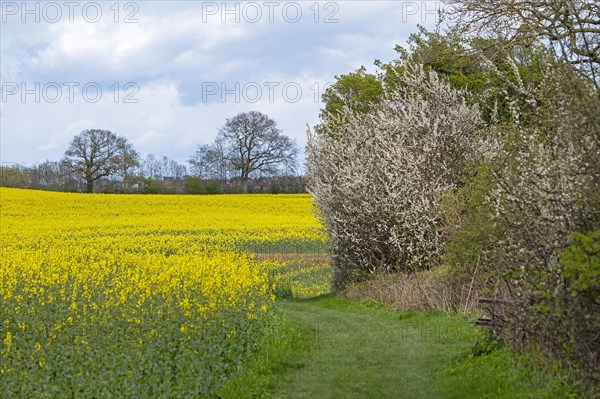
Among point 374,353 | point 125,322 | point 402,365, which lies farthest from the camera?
point 374,353

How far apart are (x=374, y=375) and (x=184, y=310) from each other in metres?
3.19

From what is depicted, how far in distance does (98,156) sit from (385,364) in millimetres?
67842

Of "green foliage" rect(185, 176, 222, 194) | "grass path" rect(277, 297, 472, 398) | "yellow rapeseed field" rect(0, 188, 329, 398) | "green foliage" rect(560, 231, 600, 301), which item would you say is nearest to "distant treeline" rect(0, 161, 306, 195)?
"green foliage" rect(185, 176, 222, 194)

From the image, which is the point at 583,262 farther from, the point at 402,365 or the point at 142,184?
the point at 142,184

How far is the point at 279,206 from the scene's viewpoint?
5684cm

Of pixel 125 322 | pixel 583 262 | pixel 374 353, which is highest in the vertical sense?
pixel 583 262

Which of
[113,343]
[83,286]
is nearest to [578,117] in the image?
[113,343]

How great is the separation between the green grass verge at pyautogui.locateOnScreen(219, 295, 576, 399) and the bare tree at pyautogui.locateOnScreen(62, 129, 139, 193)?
61.4 metres

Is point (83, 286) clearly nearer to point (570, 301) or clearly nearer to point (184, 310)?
point (184, 310)

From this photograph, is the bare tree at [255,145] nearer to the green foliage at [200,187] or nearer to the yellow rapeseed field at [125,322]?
the green foliage at [200,187]

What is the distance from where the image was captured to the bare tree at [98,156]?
74.9 meters

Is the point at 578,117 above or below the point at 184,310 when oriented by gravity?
above

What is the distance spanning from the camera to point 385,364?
11867mm

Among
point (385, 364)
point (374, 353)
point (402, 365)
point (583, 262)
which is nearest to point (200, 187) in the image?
point (374, 353)
